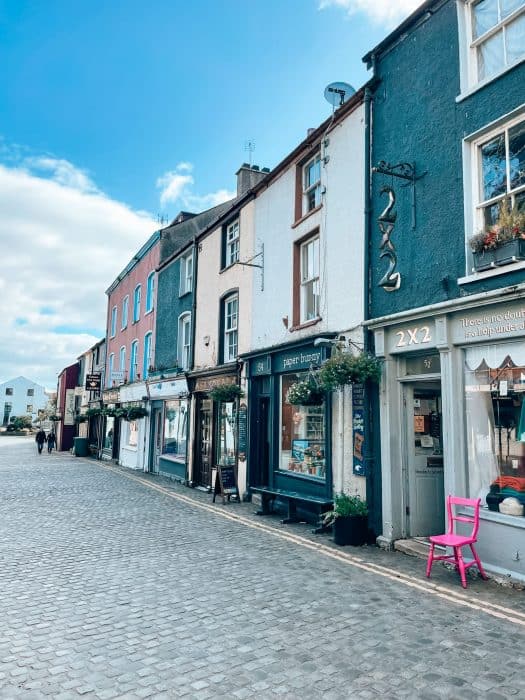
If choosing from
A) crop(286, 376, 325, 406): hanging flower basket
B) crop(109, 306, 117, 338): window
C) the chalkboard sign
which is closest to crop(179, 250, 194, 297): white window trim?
the chalkboard sign

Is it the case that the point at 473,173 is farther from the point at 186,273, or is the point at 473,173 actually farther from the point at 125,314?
the point at 125,314

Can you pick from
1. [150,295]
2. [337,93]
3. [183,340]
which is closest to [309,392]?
[337,93]

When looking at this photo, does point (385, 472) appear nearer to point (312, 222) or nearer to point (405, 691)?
point (405, 691)

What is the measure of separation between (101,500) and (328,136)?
10.1 metres

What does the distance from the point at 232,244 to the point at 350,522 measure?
9703 millimetres

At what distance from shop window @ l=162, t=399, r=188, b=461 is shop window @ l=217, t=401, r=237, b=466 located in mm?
2802

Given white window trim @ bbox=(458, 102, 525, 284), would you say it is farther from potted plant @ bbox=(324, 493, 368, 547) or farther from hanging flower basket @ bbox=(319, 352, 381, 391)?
potted plant @ bbox=(324, 493, 368, 547)

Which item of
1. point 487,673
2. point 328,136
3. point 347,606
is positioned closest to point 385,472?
point 347,606

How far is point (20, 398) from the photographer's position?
303 feet

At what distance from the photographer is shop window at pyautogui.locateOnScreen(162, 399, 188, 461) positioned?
1753cm

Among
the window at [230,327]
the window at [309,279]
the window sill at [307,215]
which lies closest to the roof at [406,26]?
the window sill at [307,215]

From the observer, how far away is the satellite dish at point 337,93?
35.5 ft

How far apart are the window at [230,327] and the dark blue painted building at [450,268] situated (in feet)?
20.9

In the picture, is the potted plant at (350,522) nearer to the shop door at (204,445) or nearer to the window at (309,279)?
the window at (309,279)
